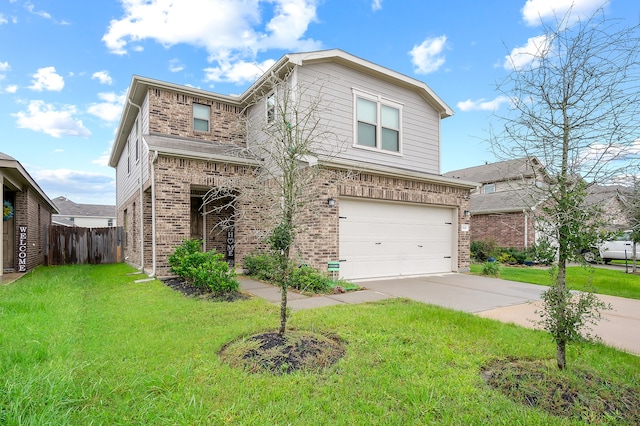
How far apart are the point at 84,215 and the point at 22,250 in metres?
33.5

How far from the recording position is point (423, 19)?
392 inches

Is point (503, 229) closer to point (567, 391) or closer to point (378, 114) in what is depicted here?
point (378, 114)

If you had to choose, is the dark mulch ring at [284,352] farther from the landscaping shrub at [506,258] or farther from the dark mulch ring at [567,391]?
the landscaping shrub at [506,258]

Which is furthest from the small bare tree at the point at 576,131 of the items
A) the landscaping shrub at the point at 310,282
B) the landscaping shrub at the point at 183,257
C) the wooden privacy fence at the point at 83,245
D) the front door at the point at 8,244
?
the wooden privacy fence at the point at 83,245

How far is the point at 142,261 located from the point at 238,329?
7.65 meters

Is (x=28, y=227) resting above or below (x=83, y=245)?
above

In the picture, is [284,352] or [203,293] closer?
[284,352]

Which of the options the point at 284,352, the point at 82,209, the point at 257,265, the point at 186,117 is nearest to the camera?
the point at 284,352

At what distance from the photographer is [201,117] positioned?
1145 cm

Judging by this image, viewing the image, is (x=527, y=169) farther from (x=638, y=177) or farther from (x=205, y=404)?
(x=205, y=404)

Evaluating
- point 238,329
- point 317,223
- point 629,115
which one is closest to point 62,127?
point 317,223

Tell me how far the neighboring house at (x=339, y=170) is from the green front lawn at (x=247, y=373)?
3488 mm

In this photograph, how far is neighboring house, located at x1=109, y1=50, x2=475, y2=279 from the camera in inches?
351

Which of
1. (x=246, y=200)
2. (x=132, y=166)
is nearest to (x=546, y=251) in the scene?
(x=246, y=200)
